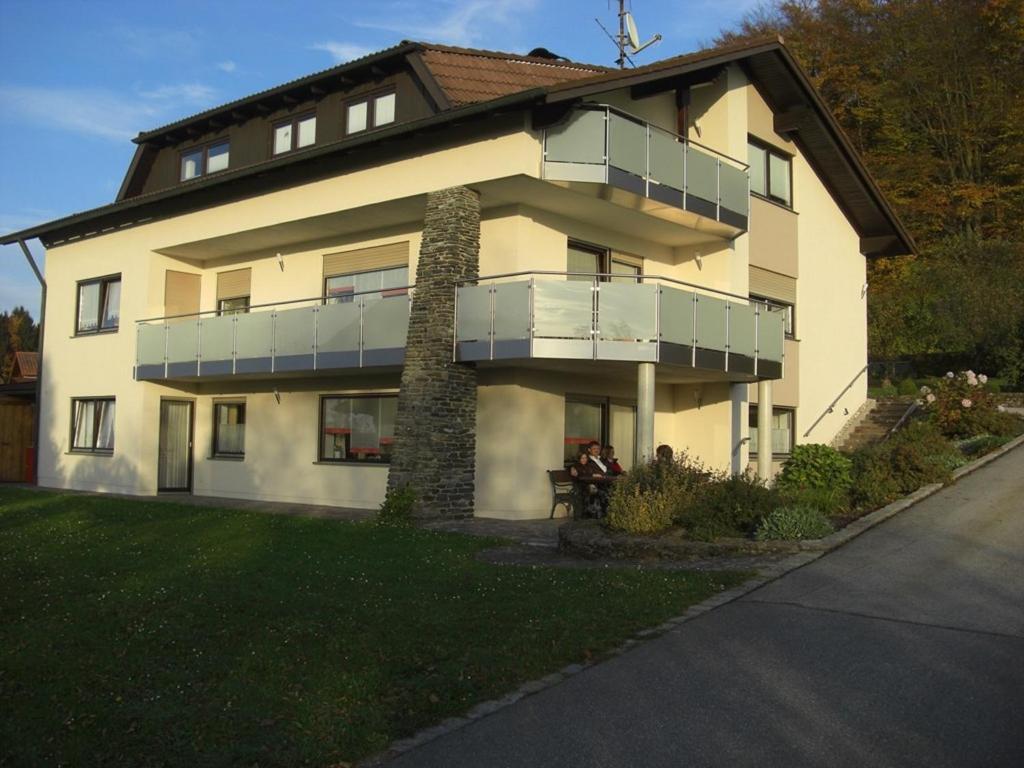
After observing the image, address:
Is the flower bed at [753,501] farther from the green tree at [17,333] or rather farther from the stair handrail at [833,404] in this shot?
the green tree at [17,333]

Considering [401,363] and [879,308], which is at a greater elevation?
[879,308]

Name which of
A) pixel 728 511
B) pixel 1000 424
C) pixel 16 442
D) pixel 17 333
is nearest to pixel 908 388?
pixel 1000 424

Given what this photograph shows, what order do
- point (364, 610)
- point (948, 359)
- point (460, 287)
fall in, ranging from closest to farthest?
point (364, 610), point (460, 287), point (948, 359)

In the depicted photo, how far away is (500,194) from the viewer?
1678cm

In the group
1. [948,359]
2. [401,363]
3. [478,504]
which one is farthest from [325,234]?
[948,359]

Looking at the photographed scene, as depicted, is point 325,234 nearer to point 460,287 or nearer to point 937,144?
point 460,287

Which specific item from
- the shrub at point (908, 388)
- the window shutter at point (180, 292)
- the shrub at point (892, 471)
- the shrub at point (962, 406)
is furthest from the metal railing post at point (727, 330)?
the window shutter at point (180, 292)

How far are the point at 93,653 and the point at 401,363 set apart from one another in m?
10.2

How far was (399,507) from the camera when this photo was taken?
601 inches

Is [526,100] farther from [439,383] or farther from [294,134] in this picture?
[294,134]

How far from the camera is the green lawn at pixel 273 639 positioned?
18.4 feet

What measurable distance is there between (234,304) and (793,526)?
598 inches

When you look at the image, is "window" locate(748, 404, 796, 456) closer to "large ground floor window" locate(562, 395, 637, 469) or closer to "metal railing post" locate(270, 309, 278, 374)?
"large ground floor window" locate(562, 395, 637, 469)

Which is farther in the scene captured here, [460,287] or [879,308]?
[879,308]
